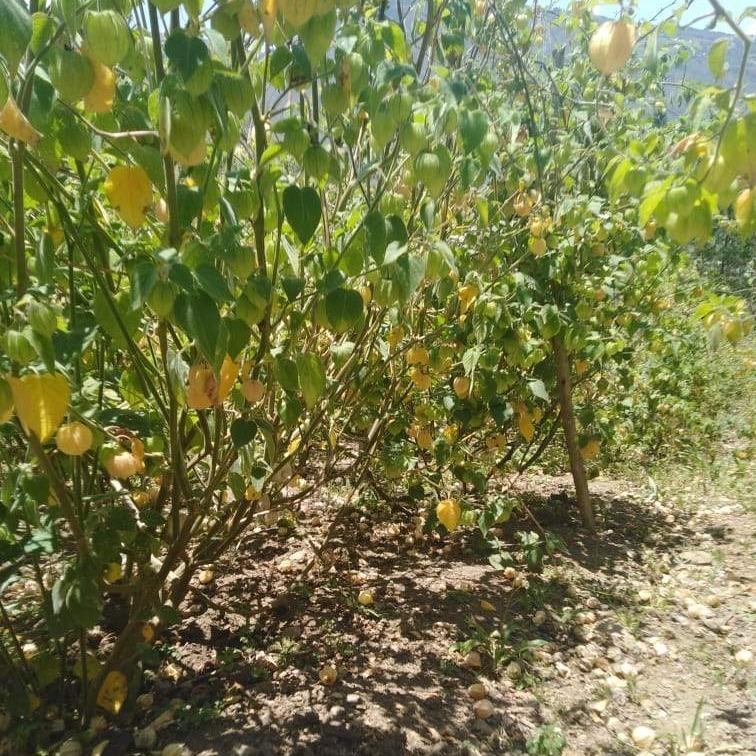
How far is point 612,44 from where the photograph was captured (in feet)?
3.43

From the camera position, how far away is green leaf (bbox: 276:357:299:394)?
4.00ft

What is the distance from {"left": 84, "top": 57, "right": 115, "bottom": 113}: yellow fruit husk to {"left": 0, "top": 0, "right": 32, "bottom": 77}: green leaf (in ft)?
0.56

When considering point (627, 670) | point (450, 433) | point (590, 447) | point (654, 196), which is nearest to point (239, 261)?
point (654, 196)

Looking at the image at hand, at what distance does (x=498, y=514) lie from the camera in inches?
78.6

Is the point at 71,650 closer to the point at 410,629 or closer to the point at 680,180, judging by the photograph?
the point at 410,629

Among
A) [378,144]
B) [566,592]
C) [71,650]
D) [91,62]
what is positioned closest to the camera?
[91,62]

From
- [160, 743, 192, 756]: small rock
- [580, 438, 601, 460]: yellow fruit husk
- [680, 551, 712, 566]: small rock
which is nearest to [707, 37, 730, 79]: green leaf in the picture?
[160, 743, 192, 756]: small rock

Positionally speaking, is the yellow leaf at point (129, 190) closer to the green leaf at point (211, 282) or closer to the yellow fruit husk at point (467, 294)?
the green leaf at point (211, 282)

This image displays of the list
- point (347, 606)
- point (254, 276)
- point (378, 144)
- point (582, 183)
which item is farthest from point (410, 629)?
point (582, 183)

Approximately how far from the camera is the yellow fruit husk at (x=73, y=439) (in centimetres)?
99

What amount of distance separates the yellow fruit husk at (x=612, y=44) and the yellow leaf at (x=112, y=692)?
1788 mm

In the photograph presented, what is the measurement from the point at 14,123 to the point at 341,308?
0.55 m

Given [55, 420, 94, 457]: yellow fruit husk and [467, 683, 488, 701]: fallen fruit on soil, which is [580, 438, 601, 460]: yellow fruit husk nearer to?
[467, 683, 488, 701]: fallen fruit on soil

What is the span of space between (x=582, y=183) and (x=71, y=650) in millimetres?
2744
